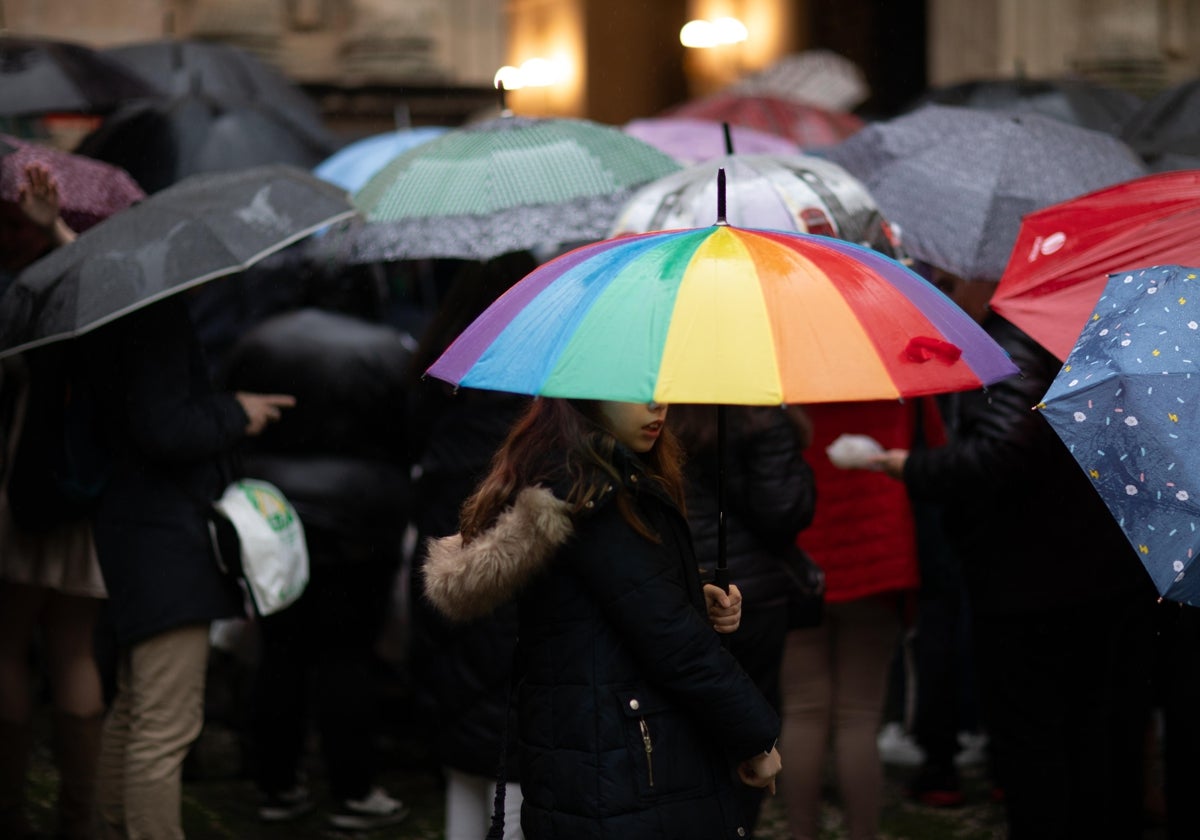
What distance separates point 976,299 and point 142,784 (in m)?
2.96

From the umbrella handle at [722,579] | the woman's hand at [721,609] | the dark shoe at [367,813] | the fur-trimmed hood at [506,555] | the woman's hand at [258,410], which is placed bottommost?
the dark shoe at [367,813]

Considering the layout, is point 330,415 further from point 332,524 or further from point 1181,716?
point 1181,716

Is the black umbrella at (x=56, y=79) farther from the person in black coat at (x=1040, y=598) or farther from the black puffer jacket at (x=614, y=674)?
the black puffer jacket at (x=614, y=674)

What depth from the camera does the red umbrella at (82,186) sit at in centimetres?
529

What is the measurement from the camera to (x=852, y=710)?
479cm

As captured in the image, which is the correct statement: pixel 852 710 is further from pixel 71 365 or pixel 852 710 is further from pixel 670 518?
pixel 71 365

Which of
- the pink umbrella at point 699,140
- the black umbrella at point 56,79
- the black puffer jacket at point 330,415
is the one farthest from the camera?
the pink umbrella at point 699,140

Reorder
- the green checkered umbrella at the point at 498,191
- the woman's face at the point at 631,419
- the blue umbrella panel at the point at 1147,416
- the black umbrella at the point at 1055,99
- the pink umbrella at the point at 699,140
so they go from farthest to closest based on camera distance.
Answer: the black umbrella at the point at 1055,99, the pink umbrella at the point at 699,140, the green checkered umbrella at the point at 498,191, the woman's face at the point at 631,419, the blue umbrella panel at the point at 1147,416

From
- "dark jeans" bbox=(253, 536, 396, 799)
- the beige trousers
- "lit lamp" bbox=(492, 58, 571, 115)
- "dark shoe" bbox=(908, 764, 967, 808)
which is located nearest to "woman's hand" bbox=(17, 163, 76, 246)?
the beige trousers

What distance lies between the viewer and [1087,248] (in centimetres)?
381

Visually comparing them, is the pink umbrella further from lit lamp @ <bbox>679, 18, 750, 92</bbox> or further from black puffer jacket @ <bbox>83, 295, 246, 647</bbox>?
lit lamp @ <bbox>679, 18, 750, 92</bbox>

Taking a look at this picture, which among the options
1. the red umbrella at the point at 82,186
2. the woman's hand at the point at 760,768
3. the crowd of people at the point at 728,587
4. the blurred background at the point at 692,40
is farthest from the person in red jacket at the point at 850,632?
the blurred background at the point at 692,40

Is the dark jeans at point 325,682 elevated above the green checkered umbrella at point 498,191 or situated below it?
below

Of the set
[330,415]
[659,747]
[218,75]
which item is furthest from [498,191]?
[218,75]
